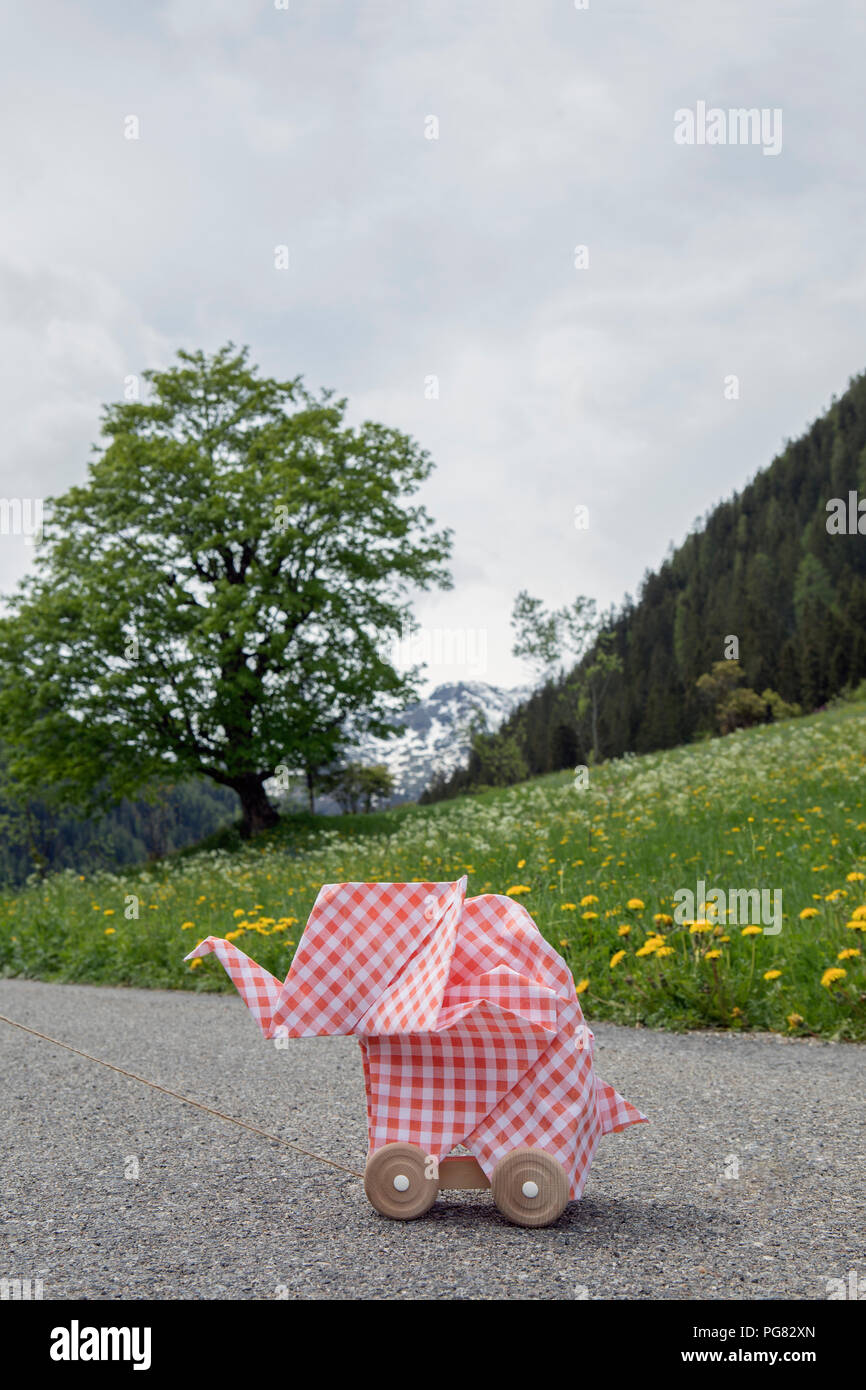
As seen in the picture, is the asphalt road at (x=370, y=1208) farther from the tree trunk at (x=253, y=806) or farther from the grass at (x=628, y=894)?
the tree trunk at (x=253, y=806)

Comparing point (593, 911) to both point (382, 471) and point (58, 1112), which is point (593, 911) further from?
point (382, 471)

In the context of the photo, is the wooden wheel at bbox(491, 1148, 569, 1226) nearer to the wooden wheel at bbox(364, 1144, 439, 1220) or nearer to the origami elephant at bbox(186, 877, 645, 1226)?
the origami elephant at bbox(186, 877, 645, 1226)

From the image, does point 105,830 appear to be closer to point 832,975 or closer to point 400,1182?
point 832,975

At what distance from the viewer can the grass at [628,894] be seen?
5648mm

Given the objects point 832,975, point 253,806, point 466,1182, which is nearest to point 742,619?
point 253,806

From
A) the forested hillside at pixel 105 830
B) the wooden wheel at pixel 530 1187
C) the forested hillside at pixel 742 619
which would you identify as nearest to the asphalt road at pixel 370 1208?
the wooden wheel at pixel 530 1187

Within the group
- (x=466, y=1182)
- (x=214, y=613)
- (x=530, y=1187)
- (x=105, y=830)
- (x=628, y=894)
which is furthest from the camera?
(x=105, y=830)

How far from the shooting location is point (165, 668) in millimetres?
21969

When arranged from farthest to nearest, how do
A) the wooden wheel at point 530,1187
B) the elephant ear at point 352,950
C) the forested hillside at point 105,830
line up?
the forested hillside at point 105,830 < the elephant ear at point 352,950 < the wooden wheel at point 530,1187

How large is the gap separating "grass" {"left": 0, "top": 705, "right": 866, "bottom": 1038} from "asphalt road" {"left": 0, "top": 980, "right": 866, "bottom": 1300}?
0.58 meters

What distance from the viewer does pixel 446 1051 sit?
2699 millimetres

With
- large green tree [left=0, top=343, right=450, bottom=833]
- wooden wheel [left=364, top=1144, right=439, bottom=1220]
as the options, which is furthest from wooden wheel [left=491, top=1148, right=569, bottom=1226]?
large green tree [left=0, top=343, right=450, bottom=833]

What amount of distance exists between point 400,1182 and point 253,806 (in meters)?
22.2

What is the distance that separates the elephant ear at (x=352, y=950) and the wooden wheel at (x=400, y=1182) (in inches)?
13.5
